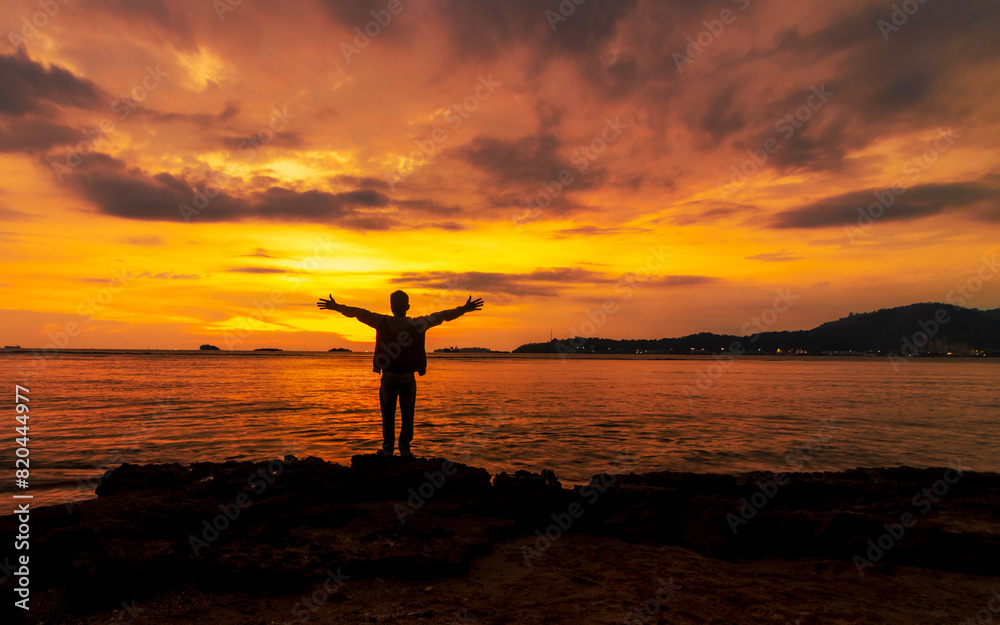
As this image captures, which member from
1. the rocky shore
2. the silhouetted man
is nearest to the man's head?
the silhouetted man

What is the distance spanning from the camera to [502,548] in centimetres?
632

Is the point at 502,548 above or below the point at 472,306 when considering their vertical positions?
below

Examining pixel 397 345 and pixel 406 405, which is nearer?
pixel 397 345

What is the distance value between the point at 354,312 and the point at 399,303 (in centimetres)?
91

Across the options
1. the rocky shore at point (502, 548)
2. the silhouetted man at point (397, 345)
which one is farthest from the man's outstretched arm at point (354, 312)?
the rocky shore at point (502, 548)

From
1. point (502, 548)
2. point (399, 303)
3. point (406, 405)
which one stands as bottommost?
point (502, 548)

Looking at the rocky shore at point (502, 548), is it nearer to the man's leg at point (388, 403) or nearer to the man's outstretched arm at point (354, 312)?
the man's leg at point (388, 403)

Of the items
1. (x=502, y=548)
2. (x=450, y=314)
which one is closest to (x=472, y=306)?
(x=450, y=314)

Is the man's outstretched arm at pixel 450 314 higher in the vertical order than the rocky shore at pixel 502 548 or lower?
higher

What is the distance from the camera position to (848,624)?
4.32m

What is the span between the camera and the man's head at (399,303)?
9539 mm

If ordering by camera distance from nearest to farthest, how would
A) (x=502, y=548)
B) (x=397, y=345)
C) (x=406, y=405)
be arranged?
(x=502, y=548)
(x=397, y=345)
(x=406, y=405)

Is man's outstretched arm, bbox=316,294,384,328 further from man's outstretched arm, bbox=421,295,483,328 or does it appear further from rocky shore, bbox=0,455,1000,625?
rocky shore, bbox=0,455,1000,625

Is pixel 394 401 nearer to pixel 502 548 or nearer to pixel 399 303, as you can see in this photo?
pixel 399 303
